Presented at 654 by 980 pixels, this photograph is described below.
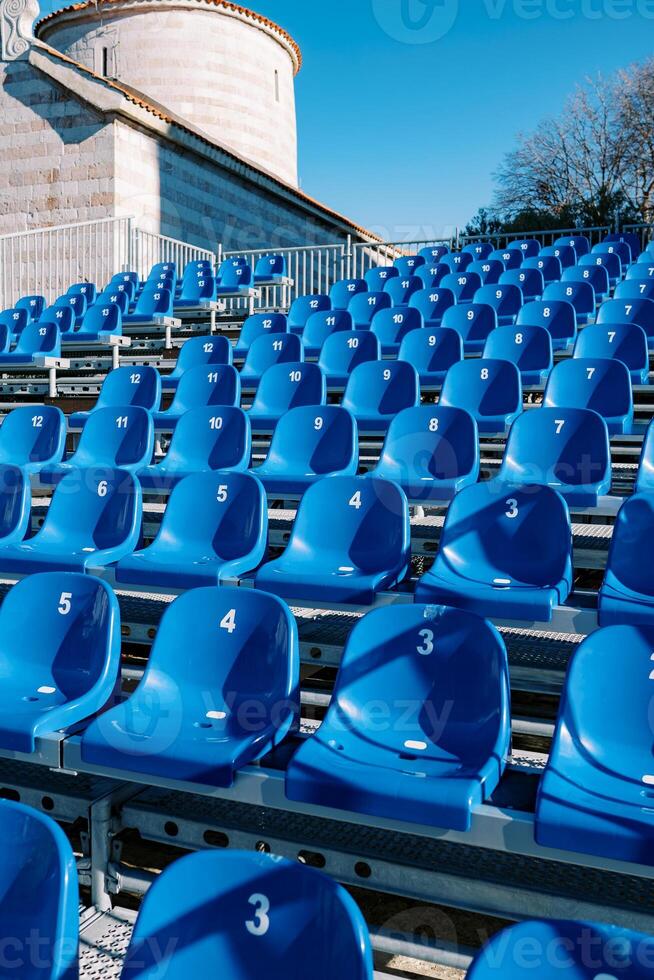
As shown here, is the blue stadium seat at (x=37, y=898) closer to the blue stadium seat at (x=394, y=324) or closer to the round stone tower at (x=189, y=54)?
the blue stadium seat at (x=394, y=324)

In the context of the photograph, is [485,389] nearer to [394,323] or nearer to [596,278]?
[394,323]

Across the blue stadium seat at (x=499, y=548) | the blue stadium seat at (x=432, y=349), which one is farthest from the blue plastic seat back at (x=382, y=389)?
the blue stadium seat at (x=499, y=548)

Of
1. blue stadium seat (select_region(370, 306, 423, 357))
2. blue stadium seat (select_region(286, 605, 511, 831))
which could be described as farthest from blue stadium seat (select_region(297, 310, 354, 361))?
blue stadium seat (select_region(286, 605, 511, 831))

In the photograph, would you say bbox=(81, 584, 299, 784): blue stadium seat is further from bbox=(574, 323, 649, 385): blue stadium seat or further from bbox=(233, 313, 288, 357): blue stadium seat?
bbox=(233, 313, 288, 357): blue stadium seat

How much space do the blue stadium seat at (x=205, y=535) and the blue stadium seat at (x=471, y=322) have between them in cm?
337

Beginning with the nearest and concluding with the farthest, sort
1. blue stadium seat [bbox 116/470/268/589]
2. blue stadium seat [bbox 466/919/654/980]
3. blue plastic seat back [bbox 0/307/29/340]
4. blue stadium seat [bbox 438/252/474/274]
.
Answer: blue stadium seat [bbox 466/919/654/980], blue stadium seat [bbox 116/470/268/589], blue plastic seat back [bbox 0/307/29/340], blue stadium seat [bbox 438/252/474/274]

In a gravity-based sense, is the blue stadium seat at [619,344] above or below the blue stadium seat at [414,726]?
above

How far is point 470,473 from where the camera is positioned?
13.5 ft

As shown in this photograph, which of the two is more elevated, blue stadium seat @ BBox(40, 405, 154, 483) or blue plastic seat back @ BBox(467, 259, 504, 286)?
blue plastic seat back @ BBox(467, 259, 504, 286)

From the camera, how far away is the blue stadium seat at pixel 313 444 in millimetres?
4508

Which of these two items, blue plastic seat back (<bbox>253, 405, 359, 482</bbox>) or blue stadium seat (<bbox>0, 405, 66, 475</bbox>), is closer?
blue plastic seat back (<bbox>253, 405, 359, 482</bbox>)

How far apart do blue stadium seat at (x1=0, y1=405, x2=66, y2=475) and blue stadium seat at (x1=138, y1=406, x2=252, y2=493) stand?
0.85 meters

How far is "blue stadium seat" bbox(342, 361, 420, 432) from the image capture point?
530 cm

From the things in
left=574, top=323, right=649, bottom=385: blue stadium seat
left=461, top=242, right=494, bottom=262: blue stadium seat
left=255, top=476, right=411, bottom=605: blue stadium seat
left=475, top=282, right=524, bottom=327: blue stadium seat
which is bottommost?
left=255, top=476, right=411, bottom=605: blue stadium seat
